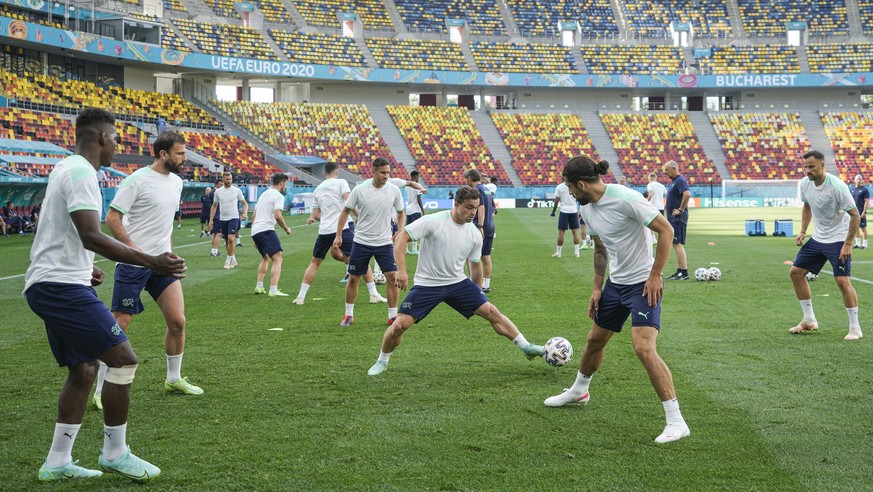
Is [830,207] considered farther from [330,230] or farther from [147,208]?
[147,208]

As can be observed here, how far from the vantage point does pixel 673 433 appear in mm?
6000

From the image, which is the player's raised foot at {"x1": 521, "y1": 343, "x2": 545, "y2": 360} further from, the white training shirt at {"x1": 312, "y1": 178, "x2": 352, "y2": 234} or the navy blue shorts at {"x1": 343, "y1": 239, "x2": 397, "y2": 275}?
the white training shirt at {"x1": 312, "y1": 178, "x2": 352, "y2": 234}

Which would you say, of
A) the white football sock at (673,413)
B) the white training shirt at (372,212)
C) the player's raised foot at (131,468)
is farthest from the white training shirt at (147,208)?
the white training shirt at (372,212)

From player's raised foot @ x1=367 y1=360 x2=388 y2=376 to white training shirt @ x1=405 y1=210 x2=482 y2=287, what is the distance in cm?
85

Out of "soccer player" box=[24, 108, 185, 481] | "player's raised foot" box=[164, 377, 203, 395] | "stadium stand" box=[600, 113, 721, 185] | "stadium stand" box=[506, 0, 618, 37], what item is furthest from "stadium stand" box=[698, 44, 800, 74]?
"soccer player" box=[24, 108, 185, 481]

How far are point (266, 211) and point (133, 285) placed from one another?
314 inches

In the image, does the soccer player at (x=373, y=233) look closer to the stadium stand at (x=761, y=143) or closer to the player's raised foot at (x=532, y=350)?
the player's raised foot at (x=532, y=350)

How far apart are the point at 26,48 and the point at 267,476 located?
54.8m

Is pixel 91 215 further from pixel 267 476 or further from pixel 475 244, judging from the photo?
pixel 475 244

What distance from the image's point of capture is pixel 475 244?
883 centimetres

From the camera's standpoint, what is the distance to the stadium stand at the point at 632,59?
73000 millimetres

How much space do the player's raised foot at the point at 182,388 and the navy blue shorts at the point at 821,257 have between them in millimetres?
7139

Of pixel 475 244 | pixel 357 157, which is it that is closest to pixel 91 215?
pixel 475 244

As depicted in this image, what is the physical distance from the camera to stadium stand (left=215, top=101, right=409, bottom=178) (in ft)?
207
